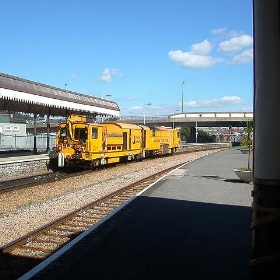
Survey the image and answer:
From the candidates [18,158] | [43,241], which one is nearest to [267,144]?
[43,241]

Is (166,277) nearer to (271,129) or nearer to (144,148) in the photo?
(271,129)

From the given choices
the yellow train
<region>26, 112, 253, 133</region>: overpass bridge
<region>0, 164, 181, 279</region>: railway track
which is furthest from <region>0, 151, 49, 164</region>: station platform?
<region>26, 112, 253, 133</region>: overpass bridge

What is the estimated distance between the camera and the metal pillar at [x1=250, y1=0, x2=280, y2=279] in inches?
94.7

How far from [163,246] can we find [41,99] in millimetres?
21373

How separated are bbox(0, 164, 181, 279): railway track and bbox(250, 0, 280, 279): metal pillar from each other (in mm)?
4321

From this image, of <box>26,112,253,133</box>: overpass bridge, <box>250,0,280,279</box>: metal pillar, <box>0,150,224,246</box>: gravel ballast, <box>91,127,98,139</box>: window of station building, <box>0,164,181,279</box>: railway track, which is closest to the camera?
<box>250,0,280,279</box>: metal pillar

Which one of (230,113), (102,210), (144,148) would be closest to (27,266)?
(102,210)

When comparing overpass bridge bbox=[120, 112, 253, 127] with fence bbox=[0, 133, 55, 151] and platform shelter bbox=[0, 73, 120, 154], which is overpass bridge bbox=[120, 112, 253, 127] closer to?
fence bbox=[0, 133, 55, 151]

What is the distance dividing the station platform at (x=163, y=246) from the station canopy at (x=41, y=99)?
569 inches

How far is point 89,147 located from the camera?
23.3 m

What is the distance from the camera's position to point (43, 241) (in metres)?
7.68

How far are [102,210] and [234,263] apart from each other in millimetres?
6044

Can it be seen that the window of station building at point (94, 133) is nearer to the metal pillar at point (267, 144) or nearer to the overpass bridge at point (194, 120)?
the metal pillar at point (267, 144)

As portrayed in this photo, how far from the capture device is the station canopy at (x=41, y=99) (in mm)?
22656
